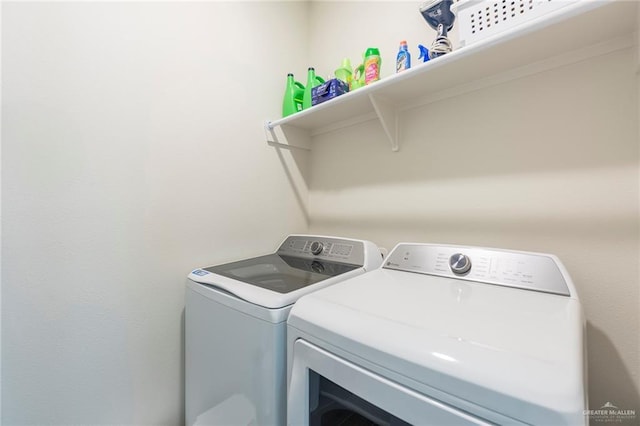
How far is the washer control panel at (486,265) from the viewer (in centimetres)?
79

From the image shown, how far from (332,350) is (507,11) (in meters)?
1.11

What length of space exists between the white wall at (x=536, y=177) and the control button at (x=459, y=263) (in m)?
0.24

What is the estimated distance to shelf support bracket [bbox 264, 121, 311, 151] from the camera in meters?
1.57

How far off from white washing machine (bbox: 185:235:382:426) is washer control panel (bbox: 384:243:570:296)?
20 centimetres

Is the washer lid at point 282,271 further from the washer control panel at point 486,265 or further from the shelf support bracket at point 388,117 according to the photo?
the shelf support bracket at point 388,117

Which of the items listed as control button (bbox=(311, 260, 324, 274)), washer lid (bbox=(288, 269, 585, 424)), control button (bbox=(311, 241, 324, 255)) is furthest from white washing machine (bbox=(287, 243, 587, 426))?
control button (bbox=(311, 241, 324, 255))

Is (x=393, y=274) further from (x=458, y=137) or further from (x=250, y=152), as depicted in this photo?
(x=250, y=152)

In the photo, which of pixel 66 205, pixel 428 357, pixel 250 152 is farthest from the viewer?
pixel 250 152

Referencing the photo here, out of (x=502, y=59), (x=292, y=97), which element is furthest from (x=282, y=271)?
(x=502, y=59)

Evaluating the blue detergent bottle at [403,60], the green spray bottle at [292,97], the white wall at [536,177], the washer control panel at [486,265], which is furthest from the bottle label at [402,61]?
the washer control panel at [486,265]

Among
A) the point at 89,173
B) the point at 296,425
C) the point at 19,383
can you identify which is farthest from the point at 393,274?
the point at 19,383

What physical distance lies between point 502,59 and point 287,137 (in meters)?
1.14

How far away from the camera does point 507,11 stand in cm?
80

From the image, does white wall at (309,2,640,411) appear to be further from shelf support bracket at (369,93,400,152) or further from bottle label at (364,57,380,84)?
bottle label at (364,57,380,84)
